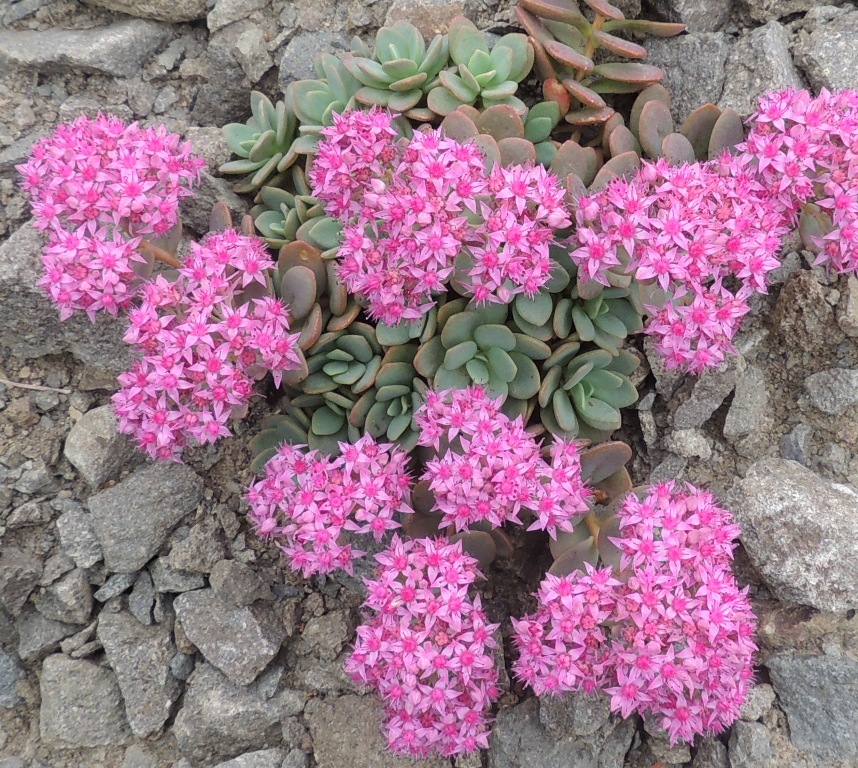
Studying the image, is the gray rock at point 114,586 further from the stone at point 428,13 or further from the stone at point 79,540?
the stone at point 428,13

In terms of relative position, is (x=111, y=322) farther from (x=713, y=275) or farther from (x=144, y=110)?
(x=713, y=275)

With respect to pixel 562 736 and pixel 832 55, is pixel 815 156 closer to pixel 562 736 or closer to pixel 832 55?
pixel 832 55

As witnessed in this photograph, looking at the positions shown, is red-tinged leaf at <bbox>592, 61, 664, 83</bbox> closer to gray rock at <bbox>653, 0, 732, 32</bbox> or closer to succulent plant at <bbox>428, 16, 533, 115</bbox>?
succulent plant at <bbox>428, 16, 533, 115</bbox>

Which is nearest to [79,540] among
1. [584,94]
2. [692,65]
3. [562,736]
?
[562,736]

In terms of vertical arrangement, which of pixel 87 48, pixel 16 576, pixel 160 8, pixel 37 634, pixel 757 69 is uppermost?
pixel 757 69

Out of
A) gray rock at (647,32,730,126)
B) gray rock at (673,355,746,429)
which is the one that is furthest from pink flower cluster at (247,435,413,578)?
gray rock at (647,32,730,126)

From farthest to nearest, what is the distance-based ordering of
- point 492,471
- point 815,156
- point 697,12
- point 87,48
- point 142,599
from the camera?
point 87,48 < point 697,12 < point 142,599 < point 815,156 < point 492,471

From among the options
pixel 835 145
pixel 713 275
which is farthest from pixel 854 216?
pixel 713 275
